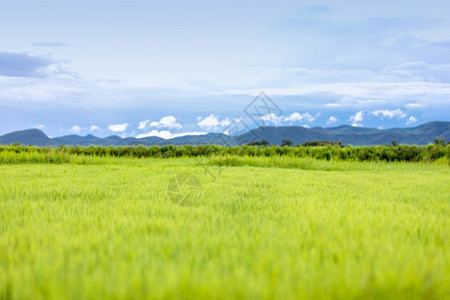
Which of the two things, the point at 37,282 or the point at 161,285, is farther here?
the point at 37,282

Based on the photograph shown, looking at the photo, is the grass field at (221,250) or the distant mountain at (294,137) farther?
the distant mountain at (294,137)

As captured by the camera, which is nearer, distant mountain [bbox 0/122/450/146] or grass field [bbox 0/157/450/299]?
grass field [bbox 0/157/450/299]

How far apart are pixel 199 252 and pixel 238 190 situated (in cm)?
219

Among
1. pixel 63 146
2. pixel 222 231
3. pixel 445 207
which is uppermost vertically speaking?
pixel 63 146

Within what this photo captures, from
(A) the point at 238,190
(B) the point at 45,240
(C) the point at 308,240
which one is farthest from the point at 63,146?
(C) the point at 308,240

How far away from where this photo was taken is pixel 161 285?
120cm

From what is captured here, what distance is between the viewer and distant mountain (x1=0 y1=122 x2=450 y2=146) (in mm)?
9492

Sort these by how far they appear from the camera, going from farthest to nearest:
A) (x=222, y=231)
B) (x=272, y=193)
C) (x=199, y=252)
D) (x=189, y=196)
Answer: (x=272, y=193), (x=189, y=196), (x=222, y=231), (x=199, y=252)

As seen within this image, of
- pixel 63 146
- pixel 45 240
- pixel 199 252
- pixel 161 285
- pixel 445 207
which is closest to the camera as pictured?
pixel 161 285

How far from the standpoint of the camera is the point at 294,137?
47.7m

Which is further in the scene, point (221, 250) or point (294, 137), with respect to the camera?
point (294, 137)

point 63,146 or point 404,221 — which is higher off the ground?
point 63,146

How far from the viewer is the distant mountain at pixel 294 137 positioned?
31.1ft

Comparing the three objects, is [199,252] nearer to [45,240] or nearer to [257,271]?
[257,271]
